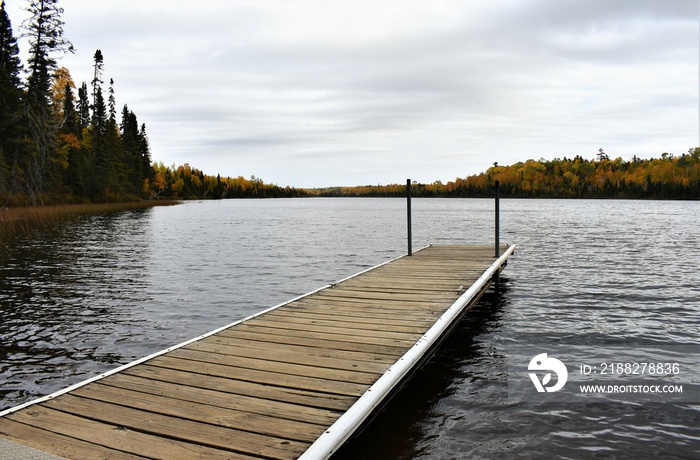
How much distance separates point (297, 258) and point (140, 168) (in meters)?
92.1

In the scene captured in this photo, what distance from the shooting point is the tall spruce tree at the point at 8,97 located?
1852 inches

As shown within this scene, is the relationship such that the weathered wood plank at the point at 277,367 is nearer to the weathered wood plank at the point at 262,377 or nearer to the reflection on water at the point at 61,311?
the weathered wood plank at the point at 262,377

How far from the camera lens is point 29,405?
4.43m

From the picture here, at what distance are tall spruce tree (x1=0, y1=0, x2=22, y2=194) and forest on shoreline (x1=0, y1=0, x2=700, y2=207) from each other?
10cm

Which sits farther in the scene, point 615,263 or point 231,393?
point 615,263

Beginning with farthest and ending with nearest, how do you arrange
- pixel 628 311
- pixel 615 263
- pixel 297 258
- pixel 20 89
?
pixel 20 89
pixel 297 258
pixel 615 263
pixel 628 311

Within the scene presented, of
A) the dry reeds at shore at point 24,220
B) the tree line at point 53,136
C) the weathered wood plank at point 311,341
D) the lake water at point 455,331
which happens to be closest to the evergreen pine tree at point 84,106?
the tree line at point 53,136

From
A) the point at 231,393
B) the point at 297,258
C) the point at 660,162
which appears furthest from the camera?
the point at 660,162

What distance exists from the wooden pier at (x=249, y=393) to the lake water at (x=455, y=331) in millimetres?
770

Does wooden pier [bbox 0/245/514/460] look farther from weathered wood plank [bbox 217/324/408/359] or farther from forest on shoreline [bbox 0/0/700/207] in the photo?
forest on shoreline [bbox 0/0/700/207]

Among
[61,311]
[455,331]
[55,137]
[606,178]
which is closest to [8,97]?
[55,137]

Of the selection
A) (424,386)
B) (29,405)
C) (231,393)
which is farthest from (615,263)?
(29,405)

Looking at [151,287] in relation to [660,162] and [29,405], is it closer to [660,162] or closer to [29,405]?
[29,405]

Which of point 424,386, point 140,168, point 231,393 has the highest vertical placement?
point 140,168
